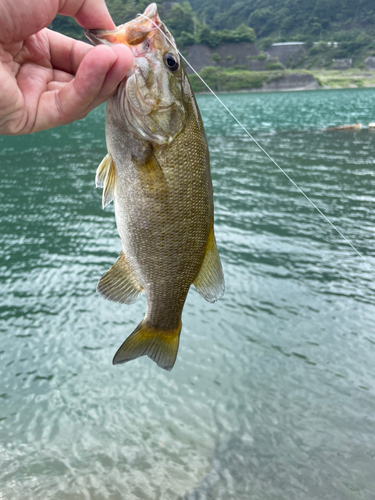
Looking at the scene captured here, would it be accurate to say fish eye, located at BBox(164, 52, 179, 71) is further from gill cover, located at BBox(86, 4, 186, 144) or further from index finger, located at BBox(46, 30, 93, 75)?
index finger, located at BBox(46, 30, 93, 75)

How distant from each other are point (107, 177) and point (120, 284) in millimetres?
728

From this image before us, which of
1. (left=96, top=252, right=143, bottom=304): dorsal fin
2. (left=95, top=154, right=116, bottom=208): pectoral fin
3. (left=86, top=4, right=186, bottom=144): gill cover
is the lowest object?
(left=96, top=252, right=143, bottom=304): dorsal fin

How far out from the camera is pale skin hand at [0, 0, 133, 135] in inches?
77.2

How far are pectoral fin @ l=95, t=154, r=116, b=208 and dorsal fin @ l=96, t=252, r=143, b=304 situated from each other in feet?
1.41

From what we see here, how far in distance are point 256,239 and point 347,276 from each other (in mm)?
3267

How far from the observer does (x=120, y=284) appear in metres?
2.74

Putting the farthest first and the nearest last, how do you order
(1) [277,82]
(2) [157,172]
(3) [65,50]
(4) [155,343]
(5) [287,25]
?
(5) [287,25] < (1) [277,82] < (4) [155,343] < (3) [65,50] < (2) [157,172]

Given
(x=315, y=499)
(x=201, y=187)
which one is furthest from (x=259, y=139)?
(x=201, y=187)

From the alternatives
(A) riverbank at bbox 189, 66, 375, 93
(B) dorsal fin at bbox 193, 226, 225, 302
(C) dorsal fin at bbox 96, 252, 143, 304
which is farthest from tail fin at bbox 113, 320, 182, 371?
(A) riverbank at bbox 189, 66, 375, 93

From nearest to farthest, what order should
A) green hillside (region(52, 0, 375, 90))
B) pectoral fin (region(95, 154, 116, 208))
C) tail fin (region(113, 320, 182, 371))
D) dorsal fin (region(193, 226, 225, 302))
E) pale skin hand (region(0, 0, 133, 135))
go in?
pale skin hand (region(0, 0, 133, 135)) → pectoral fin (region(95, 154, 116, 208)) → dorsal fin (region(193, 226, 225, 302)) → tail fin (region(113, 320, 182, 371)) → green hillside (region(52, 0, 375, 90))

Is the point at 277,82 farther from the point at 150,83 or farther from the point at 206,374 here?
the point at 150,83

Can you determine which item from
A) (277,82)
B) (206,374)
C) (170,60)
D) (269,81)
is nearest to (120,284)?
(170,60)

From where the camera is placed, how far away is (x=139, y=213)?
2428 millimetres

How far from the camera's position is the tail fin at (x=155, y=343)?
2.78 meters
